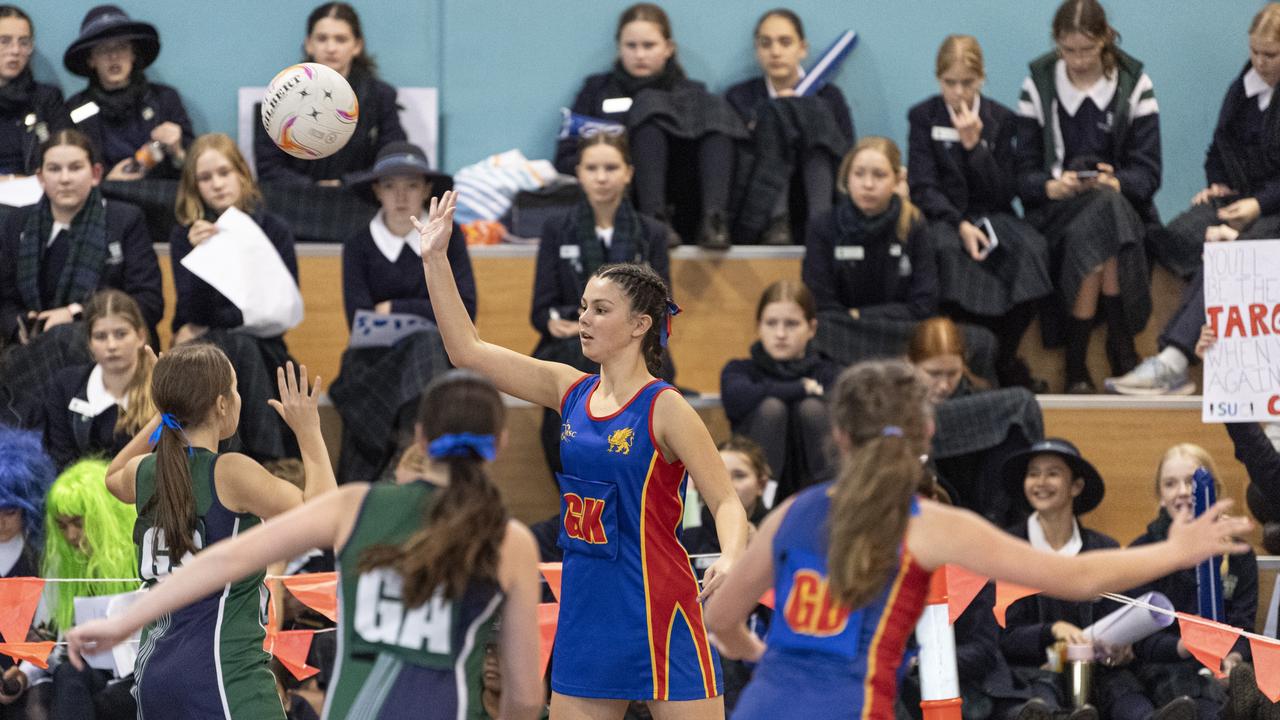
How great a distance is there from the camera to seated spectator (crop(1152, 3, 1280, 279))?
29.7 feet

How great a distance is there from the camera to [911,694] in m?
7.00

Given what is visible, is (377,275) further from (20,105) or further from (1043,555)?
(1043,555)

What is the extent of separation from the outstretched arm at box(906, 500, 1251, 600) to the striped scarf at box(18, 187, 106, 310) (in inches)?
229

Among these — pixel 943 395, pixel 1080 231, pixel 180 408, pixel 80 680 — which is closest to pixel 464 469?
pixel 180 408

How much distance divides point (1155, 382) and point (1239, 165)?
4.65 ft

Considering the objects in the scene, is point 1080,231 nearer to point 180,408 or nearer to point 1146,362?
point 1146,362

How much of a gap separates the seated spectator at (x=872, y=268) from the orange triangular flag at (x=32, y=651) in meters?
4.09

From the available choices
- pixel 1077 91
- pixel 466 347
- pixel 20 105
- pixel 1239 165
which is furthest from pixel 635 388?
pixel 20 105

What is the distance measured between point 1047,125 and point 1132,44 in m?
Answer: 2.03

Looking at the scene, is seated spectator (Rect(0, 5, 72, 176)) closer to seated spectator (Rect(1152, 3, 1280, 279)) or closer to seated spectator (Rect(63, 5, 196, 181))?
seated spectator (Rect(63, 5, 196, 181))

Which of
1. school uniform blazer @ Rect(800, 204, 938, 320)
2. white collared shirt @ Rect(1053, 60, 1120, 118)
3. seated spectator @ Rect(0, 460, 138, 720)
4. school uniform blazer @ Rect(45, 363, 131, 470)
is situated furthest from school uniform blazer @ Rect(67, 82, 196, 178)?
white collared shirt @ Rect(1053, 60, 1120, 118)

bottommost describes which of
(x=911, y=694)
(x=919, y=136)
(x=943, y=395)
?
(x=911, y=694)

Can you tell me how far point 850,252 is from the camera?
8.81 meters

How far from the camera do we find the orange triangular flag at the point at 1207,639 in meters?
6.39
